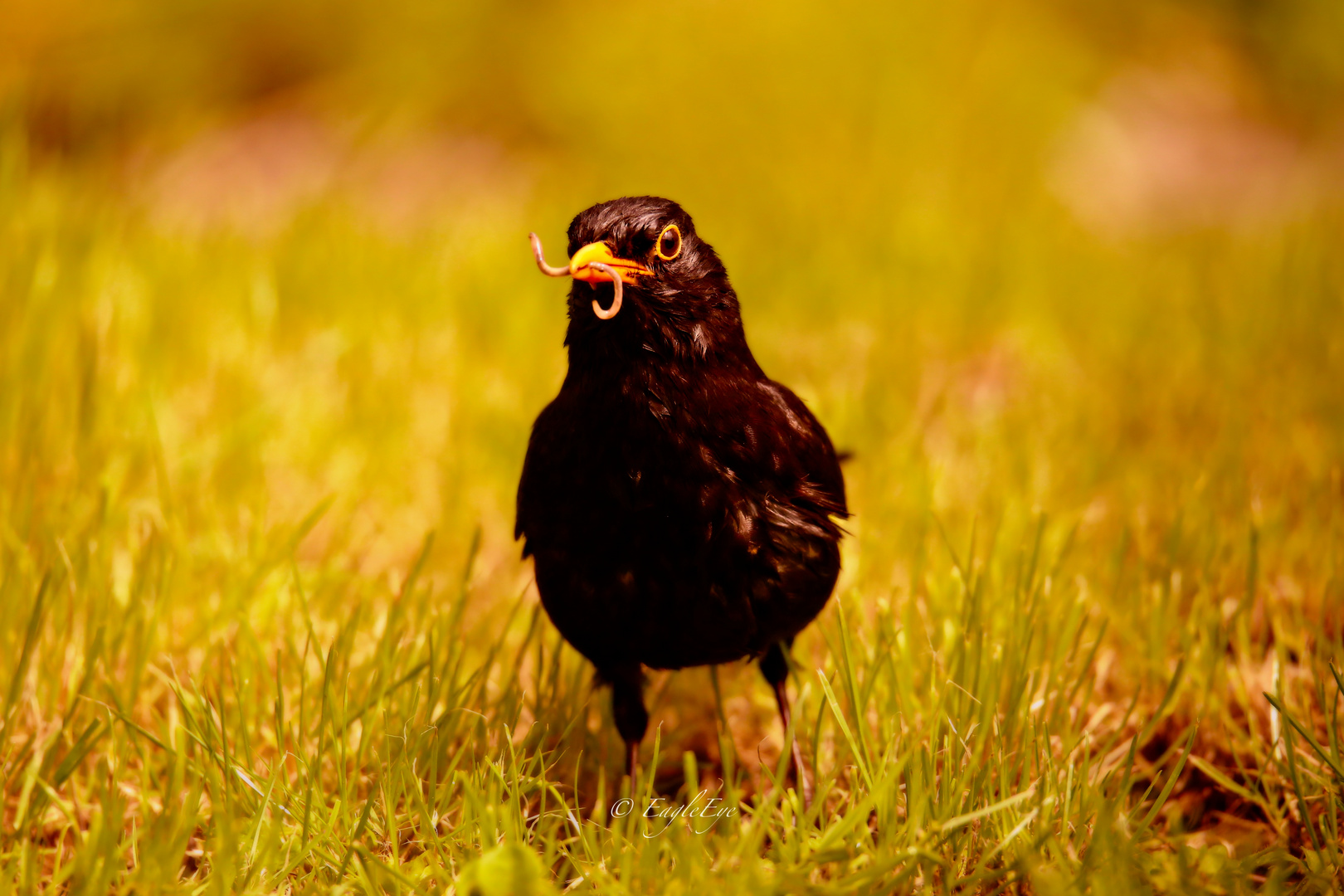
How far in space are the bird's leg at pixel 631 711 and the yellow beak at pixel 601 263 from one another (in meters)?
→ 0.95

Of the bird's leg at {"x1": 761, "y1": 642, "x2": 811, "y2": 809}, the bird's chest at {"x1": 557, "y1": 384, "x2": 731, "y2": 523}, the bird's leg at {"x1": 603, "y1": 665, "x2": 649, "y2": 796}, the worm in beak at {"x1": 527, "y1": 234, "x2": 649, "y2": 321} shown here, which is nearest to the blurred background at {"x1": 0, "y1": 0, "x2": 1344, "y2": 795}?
the bird's leg at {"x1": 761, "y1": 642, "x2": 811, "y2": 809}

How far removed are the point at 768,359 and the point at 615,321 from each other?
105 inches

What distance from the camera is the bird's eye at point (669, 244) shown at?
215 cm

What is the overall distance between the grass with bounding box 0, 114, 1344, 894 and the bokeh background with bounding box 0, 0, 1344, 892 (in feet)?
0.09

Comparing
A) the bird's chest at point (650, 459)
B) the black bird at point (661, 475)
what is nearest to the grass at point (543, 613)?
the black bird at point (661, 475)

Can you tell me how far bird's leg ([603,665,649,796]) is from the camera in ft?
8.12

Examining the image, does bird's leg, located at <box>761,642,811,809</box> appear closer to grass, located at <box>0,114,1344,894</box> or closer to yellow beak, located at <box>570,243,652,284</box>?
grass, located at <box>0,114,1344,894</box>

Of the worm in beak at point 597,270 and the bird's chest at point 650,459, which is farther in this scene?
the bird's chest at point 650,459

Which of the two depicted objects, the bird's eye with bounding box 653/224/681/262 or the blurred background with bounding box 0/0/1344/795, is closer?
A: the bird's eye with bounding box 653/224/681/262

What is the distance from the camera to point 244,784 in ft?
7.06

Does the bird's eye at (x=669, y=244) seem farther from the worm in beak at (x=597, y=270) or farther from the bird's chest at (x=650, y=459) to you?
the bird's chest at (x=650, y=459)

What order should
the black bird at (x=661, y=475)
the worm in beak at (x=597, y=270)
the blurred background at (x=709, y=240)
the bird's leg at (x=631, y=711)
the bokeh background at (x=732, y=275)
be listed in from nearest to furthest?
the worm in beak at (x=597, y=270)
the black bird at (x=661, y=475)
the bird's leg at (x=631, y=711)
the bokeh background at (x=732, y=275)
the blurred background at (x=709, y=240)

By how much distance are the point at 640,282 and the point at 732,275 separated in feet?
11.6

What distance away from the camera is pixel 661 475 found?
2.15m
